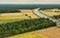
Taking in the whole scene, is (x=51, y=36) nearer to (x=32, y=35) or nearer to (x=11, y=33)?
(x=32, y=35)

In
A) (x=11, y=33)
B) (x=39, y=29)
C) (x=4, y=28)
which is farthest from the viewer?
(x=39, y=29)

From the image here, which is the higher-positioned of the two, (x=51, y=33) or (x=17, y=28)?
(x=17, y=28)

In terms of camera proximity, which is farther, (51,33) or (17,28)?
(17,28)

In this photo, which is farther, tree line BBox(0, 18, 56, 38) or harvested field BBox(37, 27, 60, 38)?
harvested field BBox(37, 27, 60, 38)

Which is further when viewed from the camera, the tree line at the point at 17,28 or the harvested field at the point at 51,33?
the harvested field at the point at 51,33

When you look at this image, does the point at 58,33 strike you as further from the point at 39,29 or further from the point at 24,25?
the point at 24,25

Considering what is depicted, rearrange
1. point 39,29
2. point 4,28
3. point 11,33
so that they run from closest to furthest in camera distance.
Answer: point 11,33 < point 4,28 < point 39,29

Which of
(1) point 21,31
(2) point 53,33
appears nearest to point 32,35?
(1) point 21,31

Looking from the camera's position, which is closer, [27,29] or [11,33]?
[11,33]

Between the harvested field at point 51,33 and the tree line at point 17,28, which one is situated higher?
the tree line at point 17,28

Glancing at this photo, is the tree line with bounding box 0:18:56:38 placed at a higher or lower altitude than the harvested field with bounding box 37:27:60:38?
higher
